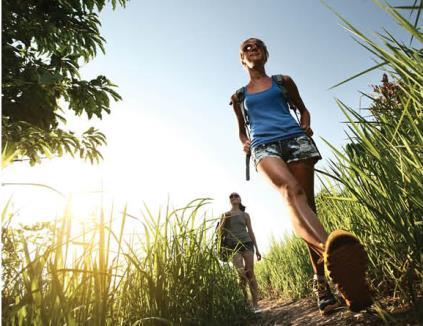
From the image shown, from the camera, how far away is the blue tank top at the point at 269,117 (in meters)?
2.10

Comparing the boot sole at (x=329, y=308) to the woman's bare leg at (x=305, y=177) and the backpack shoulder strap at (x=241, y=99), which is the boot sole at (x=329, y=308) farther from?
the backpack shoulder strap at (x=241, y=99)

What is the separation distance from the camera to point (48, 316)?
90 cm

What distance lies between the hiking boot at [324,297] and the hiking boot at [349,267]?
630 mm

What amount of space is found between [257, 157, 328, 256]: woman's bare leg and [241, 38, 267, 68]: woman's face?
2.61 ft

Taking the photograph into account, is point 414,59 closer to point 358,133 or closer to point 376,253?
point 358,133

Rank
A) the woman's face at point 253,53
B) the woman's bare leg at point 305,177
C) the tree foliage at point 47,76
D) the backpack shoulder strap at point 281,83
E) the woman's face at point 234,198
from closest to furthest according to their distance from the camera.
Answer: the woman's bare leg at point 305,177 → the backpack shoulder strap at point 281,83 → the woman's face at point 253,53 → the tree foliage at point 47,76 → the woman's face at point 234,198

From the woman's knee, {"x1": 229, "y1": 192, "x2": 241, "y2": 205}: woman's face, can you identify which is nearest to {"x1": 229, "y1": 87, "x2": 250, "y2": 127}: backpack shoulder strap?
the woman's knee

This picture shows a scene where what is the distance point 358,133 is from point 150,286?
3.37 feet

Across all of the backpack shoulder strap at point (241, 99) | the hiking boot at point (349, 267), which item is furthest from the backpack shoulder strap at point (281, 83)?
the hiking boot at point (349, 267)

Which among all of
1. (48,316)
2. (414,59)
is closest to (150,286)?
(48,316)

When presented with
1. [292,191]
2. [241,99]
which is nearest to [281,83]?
[241,99]

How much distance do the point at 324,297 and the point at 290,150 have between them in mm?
811

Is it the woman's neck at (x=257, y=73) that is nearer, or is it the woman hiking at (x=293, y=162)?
the woman hiking at (x=293, y=162)

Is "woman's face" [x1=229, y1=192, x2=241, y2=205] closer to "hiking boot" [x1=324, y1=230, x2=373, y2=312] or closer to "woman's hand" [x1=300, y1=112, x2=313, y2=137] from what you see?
"woman's hand" [x1=300, y1=112, x2=313, y2=137]
